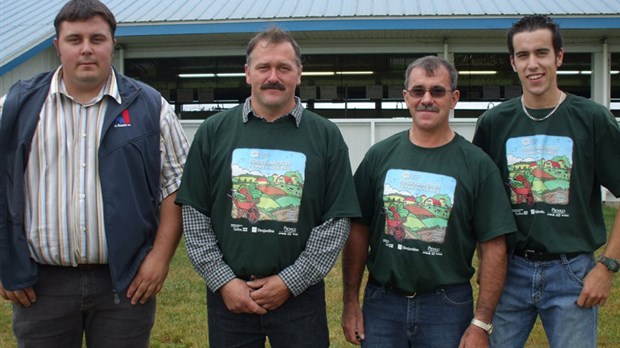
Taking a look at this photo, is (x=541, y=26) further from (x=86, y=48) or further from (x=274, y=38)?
(x=86, y=48)

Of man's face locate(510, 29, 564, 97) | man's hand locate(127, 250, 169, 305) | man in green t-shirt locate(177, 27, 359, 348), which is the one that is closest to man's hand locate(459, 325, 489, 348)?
man in green t-shirt locate(177, 27, 359, 348)

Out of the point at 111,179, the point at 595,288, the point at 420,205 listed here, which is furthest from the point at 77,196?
the point at 595,288

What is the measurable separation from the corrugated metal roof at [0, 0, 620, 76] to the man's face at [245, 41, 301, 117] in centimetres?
929

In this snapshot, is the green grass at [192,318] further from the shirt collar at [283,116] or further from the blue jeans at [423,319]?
the shirt collar at [283,116]

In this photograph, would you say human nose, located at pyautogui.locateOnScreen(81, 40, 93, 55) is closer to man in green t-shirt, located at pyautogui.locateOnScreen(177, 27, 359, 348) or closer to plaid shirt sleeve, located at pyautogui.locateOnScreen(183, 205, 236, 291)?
man in green t-shirt, located at pyautogui.locateOnScreen(177, 27, 359, 348)

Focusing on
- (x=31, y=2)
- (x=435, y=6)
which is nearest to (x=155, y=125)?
(x=435, y=6)

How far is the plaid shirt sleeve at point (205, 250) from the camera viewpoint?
9.07 feet

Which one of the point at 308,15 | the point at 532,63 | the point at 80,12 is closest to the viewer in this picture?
the point at 80,12

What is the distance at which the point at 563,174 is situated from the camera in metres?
2.90

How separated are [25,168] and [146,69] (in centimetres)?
1154

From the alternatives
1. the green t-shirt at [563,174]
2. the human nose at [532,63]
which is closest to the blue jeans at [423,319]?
the green t-shirt at [563,174]

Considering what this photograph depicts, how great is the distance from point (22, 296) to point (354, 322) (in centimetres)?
161

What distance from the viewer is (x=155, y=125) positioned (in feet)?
9.82

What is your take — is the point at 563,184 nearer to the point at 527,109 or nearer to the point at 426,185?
the point at 527,109
